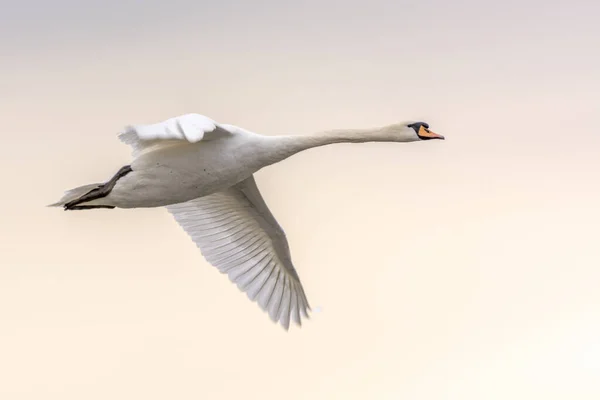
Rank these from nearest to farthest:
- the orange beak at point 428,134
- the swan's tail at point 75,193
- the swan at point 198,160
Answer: the swan at point 198,160 → the orange beak at point 428,134 → the swan's tail at point 75,193

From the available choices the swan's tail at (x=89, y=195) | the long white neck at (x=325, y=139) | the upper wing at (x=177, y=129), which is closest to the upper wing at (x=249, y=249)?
the swan's tail at (x=89, y=195)

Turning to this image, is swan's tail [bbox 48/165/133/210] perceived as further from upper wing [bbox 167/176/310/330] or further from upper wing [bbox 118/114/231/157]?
upper wing [bbox 167/176/310/330]

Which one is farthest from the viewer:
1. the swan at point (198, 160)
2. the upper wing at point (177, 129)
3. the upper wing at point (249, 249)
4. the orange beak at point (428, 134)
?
the upper wing at point (249, 249)

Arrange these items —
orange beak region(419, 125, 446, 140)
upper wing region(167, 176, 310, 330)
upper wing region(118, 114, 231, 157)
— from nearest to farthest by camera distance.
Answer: upper wing region(118, 114, 231, 157)
orange beak region(419, 125, 446, 140)
upper wing region(167, 176, 310, 330)

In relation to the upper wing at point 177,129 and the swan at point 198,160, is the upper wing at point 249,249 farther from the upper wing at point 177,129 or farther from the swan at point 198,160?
the upper wing at point 177,129

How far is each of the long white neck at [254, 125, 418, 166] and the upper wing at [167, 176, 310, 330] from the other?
3.41m

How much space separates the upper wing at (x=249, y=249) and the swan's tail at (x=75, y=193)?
2882 millimetres

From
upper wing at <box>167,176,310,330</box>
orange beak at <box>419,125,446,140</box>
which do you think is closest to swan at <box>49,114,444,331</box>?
orange beak at <box>419,125,446,140</box>

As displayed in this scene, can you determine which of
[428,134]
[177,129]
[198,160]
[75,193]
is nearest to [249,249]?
[75,193]

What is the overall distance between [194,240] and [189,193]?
341 centimetres

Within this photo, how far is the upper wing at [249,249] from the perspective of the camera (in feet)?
64.4

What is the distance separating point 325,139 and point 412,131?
1297mm

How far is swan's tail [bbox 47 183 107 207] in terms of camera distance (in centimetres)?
1681

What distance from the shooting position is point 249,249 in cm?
1981
